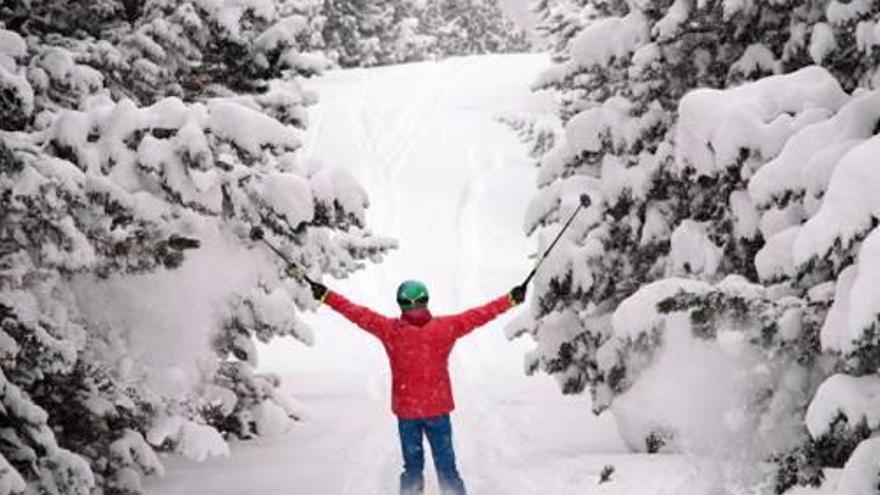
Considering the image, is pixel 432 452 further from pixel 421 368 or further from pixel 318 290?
pixel 318 290

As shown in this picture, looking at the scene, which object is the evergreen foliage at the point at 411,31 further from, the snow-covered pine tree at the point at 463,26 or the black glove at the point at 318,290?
the black glove at the point at 318,290

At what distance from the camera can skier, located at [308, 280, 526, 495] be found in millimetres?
7473

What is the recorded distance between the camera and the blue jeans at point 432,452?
7.56 metres

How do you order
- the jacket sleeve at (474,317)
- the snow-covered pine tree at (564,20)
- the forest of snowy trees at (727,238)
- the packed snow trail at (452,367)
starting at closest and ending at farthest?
the forest of snowy trees at (727,238)
the jacket sleeve at (474,317)
the packed snow trail at (452,367)
the snow-covered pine tree at (564,20)

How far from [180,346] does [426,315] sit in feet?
6.64

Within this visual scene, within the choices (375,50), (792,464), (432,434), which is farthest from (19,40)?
(375,50)

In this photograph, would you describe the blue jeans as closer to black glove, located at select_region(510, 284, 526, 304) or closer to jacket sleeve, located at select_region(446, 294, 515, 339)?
jacket sleeve, located at select_region(446, 294, 515, 339)

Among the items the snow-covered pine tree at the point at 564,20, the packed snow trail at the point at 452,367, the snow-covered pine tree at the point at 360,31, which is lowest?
the packed snow trail at the point at 452,367

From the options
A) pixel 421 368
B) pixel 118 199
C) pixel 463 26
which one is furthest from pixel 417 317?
pixel 463 26

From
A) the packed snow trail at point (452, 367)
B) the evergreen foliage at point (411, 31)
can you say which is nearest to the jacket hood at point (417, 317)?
the packed snow trail at point (452, 367)

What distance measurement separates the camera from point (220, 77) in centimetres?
991

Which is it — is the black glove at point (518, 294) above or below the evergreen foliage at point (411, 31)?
below

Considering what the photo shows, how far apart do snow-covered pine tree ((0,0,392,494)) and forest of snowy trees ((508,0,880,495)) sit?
2.38m

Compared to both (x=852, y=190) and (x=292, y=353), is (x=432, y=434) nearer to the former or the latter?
(x=852, y=190)
